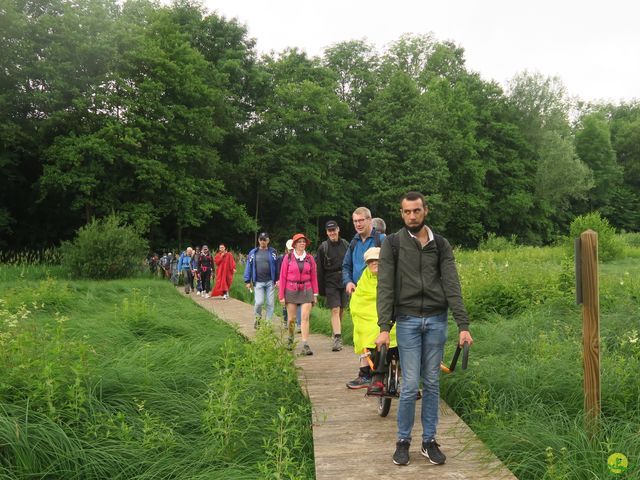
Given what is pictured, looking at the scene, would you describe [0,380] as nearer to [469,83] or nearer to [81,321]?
[81,321]

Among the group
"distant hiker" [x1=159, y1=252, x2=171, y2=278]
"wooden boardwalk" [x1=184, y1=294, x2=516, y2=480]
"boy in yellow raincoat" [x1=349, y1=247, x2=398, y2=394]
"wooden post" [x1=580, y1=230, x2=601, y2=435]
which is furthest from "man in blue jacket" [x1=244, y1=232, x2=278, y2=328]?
"distant hiker" [x1=159, y1=252, x2=171, y2=278]

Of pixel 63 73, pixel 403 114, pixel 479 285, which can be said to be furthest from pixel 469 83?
pixel 479 285

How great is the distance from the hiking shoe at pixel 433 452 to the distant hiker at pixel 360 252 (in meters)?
1.94

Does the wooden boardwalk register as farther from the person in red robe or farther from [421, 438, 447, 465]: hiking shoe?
the person in red robe

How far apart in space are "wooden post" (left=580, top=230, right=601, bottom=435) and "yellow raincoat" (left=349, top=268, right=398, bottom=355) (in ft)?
6.03

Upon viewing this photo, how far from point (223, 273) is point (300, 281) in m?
8.97

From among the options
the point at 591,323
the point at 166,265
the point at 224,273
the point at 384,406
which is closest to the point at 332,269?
the point at 384,406

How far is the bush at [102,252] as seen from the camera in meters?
19.7

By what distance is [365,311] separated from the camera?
5.47 meters

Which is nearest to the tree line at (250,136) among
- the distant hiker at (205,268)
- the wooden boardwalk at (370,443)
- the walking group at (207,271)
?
the walking group at (207,271)

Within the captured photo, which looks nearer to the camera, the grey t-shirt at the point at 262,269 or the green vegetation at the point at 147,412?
the green vegetation at the point at 147,412

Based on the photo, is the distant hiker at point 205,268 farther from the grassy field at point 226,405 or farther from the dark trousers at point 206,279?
the grassy field at point 226,405

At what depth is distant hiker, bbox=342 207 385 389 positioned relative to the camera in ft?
19.7

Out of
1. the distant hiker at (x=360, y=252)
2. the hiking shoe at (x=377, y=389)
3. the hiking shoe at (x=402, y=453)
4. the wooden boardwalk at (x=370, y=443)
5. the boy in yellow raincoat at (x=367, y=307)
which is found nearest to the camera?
the wooden boardwalk at (x=370, y=443)
